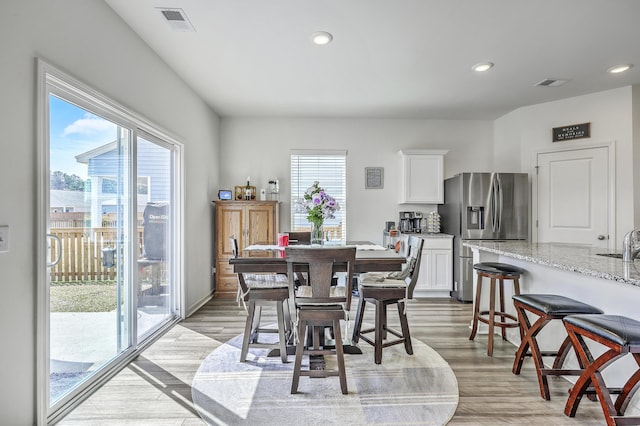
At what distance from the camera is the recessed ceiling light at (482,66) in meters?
3.22

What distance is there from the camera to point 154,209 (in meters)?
3.27

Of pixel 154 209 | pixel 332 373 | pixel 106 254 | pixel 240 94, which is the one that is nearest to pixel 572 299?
pixel 332 373

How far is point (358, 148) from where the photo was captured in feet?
16.9

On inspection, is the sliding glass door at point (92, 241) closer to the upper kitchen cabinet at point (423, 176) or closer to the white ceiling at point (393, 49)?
the white ceiling at point (393, 49)

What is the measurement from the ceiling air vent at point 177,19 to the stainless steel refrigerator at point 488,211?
371cm

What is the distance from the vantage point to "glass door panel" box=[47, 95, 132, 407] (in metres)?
2.00

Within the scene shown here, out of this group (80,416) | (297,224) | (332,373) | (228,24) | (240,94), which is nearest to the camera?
(80,416)

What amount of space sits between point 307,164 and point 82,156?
3.24 metres

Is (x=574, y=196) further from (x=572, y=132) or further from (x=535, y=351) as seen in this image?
(x=535, y=351)

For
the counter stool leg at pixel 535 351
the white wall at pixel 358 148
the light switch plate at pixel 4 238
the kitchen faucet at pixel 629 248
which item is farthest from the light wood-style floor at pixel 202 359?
the white wall at pixel 358 148

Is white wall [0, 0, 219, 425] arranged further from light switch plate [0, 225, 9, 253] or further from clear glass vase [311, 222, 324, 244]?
clear glass vase [311, 222, 324, 244]

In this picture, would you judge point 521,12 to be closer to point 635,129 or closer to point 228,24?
point 228,24

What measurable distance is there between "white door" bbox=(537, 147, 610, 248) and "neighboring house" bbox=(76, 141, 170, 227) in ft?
16.4

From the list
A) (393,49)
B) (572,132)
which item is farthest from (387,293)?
(572,132)
